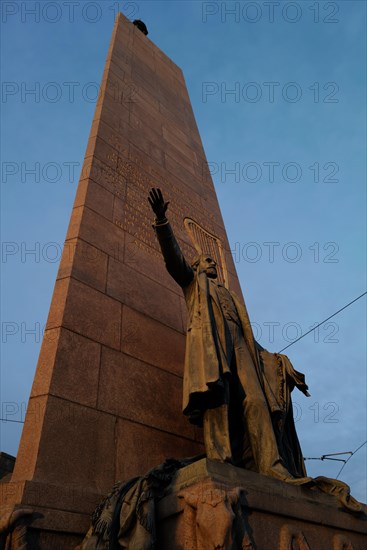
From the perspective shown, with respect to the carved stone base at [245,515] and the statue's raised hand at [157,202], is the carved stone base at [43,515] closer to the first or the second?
the carved stone base at [245,515]

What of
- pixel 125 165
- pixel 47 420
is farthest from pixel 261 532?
pixel 125 165

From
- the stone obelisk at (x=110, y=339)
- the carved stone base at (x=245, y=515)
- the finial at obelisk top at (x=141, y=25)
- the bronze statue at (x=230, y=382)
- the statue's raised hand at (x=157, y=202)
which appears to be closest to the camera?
the carved stone base at (x=245, y=515)

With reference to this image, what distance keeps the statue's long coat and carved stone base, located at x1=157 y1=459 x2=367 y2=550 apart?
810 millimetres

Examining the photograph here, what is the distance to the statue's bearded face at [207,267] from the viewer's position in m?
6.11

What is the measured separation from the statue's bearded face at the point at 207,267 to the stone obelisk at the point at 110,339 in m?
0.89

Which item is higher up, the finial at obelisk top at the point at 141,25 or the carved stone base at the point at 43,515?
the finial at obelisk top at the point at 141,25

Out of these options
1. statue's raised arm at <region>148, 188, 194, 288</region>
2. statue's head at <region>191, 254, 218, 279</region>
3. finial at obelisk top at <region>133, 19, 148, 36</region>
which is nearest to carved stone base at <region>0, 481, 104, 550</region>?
statue's raised arm at <region>148, 188, 194, 288</region>

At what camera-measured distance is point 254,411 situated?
4965 millimetres

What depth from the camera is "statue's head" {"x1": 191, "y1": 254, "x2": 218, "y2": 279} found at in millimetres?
6105

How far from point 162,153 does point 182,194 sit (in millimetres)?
939

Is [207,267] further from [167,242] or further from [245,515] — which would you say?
[245,515]

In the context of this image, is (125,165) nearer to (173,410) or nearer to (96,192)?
(96,192)

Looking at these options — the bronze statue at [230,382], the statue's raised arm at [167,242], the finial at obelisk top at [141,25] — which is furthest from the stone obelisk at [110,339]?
the finial at obelisk top at [141,25]

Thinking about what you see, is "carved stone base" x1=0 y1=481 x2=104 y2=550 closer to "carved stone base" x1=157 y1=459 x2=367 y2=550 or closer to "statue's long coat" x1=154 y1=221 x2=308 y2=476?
"carved stone base" x1=157 y1=459 x2=367 y2=550
